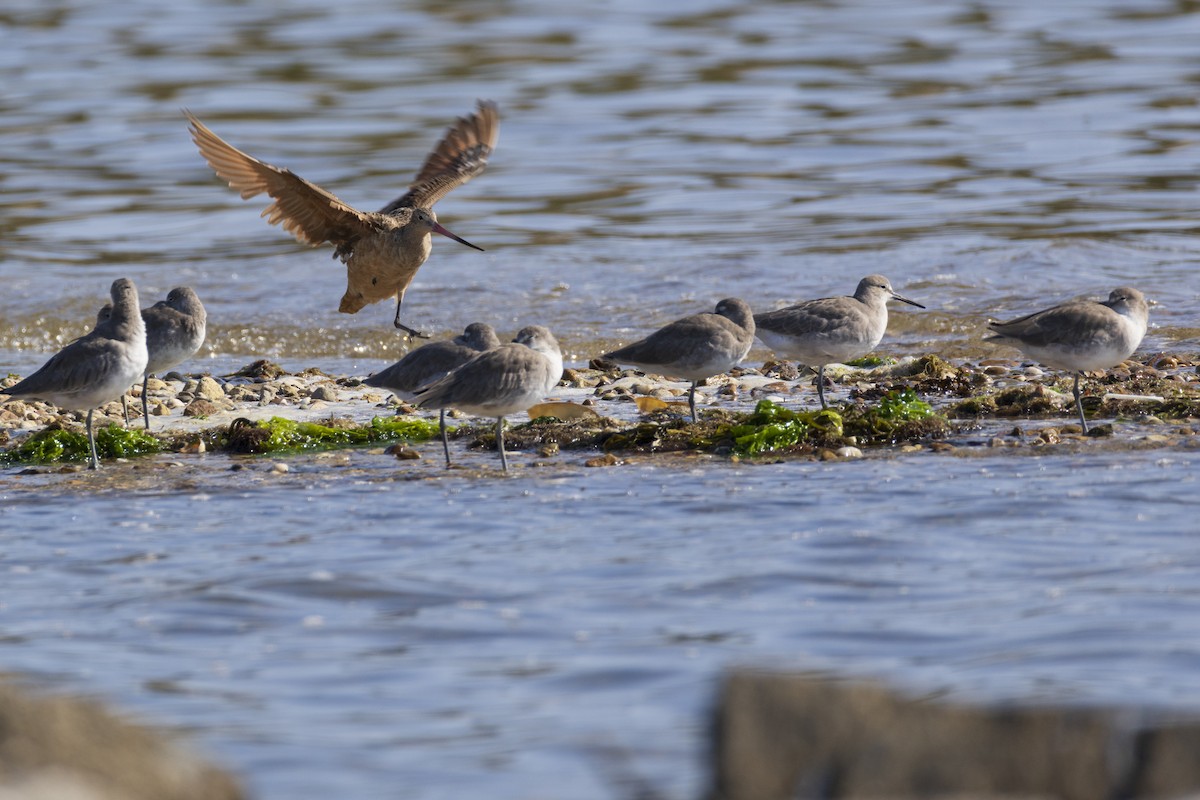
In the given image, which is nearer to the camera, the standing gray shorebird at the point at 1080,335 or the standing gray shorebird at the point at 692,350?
the standing gray shorebird at the point at 1080,335

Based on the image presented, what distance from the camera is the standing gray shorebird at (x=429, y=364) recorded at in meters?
9.59

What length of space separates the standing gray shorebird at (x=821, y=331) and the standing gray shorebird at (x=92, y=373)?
146 inches

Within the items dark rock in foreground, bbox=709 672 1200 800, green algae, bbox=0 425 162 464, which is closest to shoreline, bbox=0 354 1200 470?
green algae, bbox=0 425 162 464

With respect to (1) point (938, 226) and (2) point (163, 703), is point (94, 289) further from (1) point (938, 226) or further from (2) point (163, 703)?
(2) point (163, 703)

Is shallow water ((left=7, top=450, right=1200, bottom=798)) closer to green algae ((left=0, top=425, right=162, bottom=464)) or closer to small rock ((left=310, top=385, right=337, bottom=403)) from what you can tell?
green algae ((left=0, top=425, right=162, bottom=464))

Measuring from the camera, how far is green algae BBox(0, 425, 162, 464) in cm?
955

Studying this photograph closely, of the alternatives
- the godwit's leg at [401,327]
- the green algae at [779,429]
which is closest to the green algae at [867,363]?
the green algae at [779,429]

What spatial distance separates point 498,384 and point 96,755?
5.22 meters

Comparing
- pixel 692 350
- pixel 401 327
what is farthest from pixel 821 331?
pixel 401 327

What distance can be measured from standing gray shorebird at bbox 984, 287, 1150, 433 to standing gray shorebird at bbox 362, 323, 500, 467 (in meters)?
3.02

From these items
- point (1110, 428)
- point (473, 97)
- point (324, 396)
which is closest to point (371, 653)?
point (1110, 428)

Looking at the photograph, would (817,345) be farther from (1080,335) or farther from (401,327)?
(401,327)

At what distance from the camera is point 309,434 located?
9.80 meters

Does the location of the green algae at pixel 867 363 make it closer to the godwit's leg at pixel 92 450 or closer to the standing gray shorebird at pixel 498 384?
the standing gray shorebird at pixel 498 384
